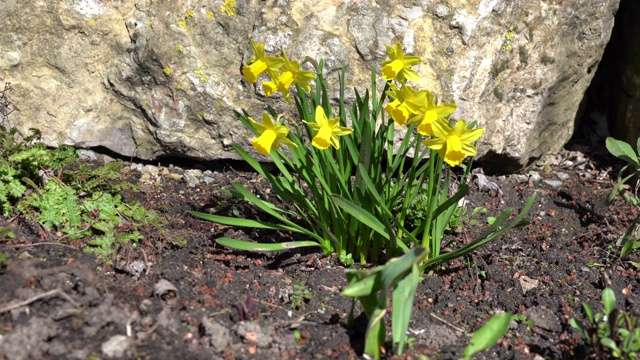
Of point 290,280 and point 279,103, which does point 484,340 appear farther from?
point 279,103

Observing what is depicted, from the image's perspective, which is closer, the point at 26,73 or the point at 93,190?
the point at 93,190

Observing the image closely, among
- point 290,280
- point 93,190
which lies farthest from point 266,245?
point 93,190

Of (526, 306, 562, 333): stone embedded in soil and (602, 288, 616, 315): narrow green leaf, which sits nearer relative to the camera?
(602, 288, 616, 315): narrow green leaf

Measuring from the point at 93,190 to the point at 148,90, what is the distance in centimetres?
62

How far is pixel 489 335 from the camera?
2.23m

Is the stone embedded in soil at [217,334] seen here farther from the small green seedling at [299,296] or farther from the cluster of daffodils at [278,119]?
the cluster of daffodils at [278,119]

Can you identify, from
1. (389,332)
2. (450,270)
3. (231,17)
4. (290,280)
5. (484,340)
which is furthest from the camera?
(231,17)

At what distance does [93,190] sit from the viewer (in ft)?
10.1

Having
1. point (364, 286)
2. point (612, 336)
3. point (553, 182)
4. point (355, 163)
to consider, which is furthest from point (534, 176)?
point (364, 286)

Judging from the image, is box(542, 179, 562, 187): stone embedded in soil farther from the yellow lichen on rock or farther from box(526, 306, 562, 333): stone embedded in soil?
the yellow lichen on rock

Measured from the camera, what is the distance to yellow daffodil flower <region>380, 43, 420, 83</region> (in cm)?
245

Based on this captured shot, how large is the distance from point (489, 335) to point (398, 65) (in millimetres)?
932

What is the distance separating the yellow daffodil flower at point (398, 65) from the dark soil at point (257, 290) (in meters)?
0.81

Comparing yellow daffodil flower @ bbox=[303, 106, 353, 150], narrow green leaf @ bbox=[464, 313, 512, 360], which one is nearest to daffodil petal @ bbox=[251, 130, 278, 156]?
yellow daffodil flower @ bbox=[303, 106, 353, 150]
